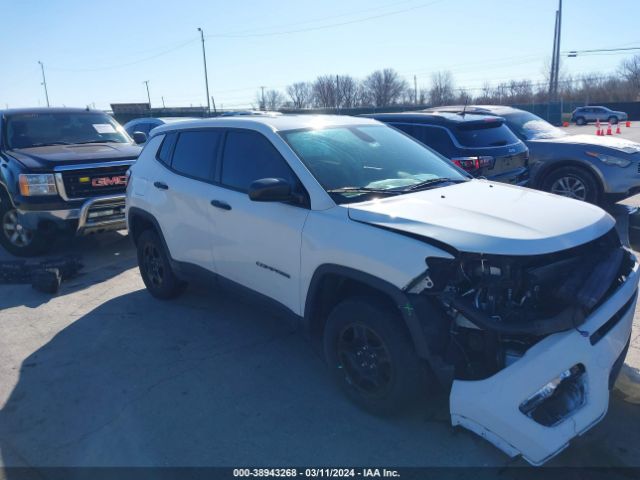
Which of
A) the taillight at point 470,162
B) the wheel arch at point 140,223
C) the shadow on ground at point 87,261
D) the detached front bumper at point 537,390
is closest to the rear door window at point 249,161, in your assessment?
the wheel arch at point 140,223

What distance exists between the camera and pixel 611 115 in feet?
130

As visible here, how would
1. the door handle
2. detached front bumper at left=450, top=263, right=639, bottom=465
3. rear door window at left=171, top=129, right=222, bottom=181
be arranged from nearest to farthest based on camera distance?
detached front bumper at left=450, top=263, right=639, bottom=465 → the door handle → rear door window at left=171, top=129, right=222, bottom=181

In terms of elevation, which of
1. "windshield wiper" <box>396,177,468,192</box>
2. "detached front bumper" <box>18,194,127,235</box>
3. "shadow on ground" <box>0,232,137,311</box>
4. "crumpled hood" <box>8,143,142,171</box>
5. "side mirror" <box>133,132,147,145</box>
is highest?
"side mirror" <box>133,132,147,145</box>

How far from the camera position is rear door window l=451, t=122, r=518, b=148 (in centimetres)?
740

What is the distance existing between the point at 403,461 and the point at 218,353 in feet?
6.37

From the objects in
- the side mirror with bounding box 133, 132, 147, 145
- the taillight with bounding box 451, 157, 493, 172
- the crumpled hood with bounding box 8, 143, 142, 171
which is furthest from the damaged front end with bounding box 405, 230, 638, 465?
the side mirror with bounding box 133, 132, 147, 145

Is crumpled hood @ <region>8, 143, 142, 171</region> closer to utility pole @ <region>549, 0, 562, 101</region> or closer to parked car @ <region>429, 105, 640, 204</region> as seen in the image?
parked car @ <region>429, 105, 640, 204</region>

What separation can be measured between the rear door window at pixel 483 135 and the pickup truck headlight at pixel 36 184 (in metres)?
5.54

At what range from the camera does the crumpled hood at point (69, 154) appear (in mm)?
6891

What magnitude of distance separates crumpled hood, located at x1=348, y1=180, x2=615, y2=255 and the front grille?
5044 mm

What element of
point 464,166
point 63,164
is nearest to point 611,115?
point 464,166

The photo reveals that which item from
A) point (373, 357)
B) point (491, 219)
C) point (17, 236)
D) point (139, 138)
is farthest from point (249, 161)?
point (139, 138)

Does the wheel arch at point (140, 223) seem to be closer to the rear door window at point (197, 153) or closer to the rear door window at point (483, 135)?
the rear door window at point (197, 153)

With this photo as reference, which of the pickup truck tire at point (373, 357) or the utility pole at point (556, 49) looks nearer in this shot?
the pickup truck tire at point (373, 357)
